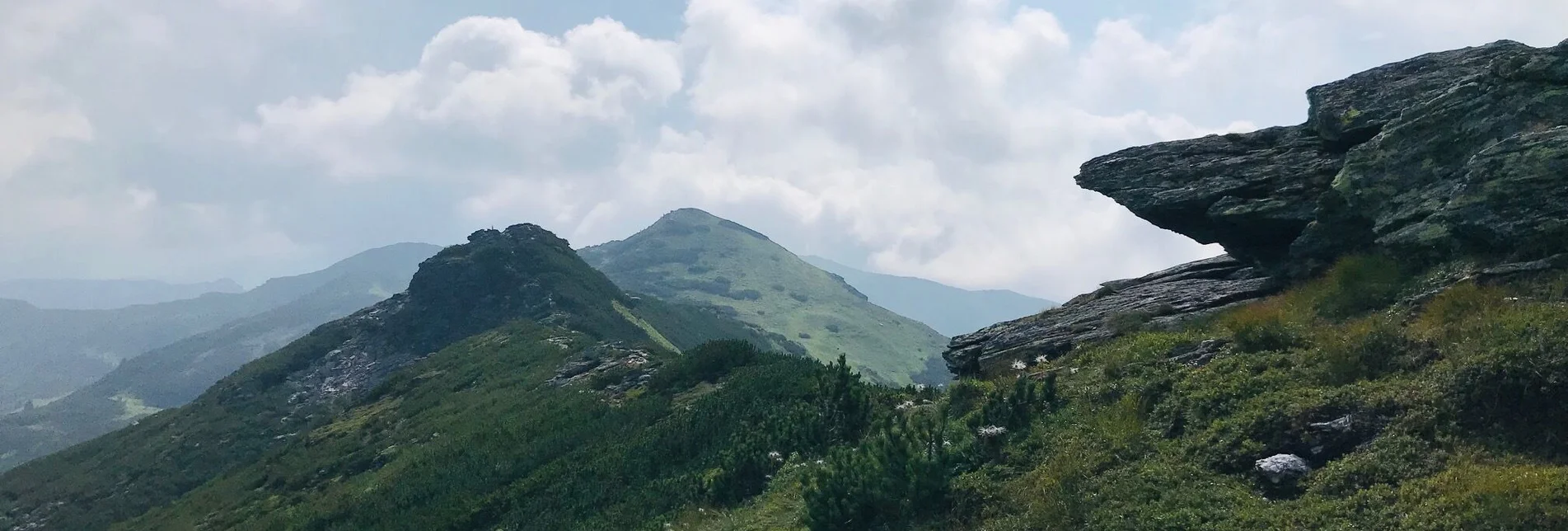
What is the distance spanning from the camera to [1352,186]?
840 inches

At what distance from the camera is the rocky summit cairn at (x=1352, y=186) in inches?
683

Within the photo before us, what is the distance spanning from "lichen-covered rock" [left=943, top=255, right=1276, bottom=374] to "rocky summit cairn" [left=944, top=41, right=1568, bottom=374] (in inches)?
2.9

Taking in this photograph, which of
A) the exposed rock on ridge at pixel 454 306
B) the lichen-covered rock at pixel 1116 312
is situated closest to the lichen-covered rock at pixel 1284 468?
the lichen-covered rock at pixel 1116 312

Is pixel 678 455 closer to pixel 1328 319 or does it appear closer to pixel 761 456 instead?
pixel 761 456

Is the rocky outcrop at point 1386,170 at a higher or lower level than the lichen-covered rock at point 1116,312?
higher

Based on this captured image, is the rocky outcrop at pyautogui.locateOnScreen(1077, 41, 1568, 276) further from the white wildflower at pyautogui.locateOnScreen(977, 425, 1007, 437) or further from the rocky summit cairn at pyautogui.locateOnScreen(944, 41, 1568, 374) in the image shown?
the white wildflower at pyautogui.locateOnScreen(977, 425, 1007, 437)

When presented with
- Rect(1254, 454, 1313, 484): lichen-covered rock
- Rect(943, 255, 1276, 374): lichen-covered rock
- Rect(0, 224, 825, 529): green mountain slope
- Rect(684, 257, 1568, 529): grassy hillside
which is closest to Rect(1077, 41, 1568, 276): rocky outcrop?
Rect(943, 255, 1276, 374): lichen-covered rock

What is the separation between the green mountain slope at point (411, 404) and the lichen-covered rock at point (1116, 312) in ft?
30.1

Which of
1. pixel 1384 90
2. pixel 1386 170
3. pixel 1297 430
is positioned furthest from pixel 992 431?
pixel 1384 90

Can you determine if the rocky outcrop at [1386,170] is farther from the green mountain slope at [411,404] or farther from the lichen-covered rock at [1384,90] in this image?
Answer: the green mountain slope at [411,404]

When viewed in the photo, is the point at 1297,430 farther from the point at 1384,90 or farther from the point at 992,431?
the point at 1384,90

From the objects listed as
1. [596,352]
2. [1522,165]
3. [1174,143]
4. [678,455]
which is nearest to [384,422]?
[596,352]

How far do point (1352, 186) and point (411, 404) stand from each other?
68924 millimetres

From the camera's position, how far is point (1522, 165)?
17109mm
